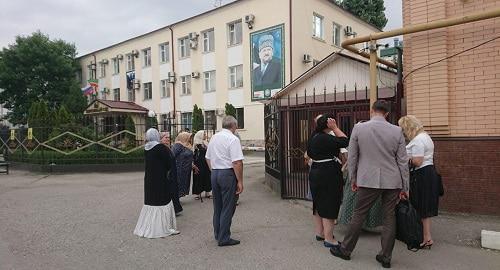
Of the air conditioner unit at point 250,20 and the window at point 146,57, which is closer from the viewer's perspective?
the air conditioner unit at point 250,20

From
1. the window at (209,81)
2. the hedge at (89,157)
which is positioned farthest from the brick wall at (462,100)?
the window at (209,81)

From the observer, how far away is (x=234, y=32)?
27547 mm

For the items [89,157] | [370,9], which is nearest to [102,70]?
[370,9]

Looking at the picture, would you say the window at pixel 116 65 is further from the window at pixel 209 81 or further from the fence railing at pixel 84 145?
the fence railing at pixel 84 145

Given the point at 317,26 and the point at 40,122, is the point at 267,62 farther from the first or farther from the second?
the point at 40,122

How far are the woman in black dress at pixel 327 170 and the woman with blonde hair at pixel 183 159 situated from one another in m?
3.95

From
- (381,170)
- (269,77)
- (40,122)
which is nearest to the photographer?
(381,170)

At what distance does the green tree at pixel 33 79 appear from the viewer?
38906mm

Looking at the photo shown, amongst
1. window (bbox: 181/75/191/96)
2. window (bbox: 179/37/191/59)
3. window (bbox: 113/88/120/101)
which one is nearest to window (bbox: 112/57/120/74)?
window (bbox: 113/88/120/101)

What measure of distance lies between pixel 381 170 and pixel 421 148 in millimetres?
847

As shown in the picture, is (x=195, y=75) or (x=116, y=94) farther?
(x=116, y=94)

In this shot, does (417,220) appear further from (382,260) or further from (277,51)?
(277,51)

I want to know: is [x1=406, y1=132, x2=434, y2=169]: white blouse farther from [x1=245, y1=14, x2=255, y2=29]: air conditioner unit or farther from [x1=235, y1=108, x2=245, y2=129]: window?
[x1=235, y1=108, x2=245, y2=129]: window

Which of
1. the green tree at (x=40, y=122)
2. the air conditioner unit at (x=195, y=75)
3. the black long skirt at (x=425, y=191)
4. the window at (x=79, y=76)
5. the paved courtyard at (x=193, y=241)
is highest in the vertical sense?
the window at (x=79, y=76)
